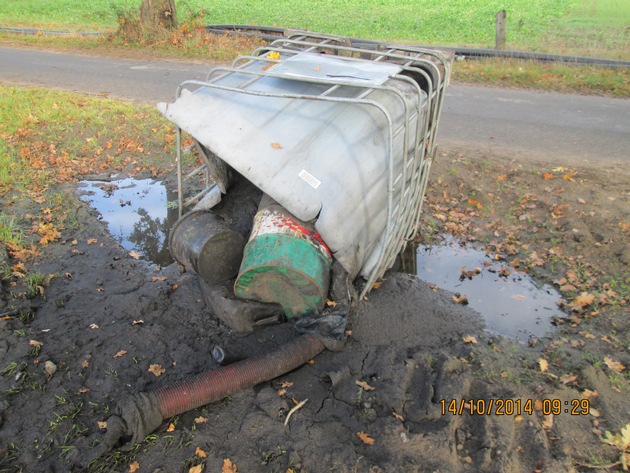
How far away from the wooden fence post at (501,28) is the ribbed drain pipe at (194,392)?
12926mm

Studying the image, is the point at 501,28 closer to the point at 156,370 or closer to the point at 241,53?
the point at 241,53

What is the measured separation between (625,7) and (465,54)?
17.0 m

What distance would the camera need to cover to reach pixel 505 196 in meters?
6.62

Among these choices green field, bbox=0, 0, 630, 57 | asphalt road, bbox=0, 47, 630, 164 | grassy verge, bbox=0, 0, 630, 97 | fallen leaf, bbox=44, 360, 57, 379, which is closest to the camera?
fallen leaf, bbox=44, 360, 57, 379

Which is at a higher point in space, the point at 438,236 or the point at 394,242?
the point at 394,242

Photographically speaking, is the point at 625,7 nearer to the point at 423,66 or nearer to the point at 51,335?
the point at 423,66

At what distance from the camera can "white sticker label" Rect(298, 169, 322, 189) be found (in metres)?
3.94

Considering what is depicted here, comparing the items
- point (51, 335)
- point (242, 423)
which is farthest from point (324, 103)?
point (51, 335)

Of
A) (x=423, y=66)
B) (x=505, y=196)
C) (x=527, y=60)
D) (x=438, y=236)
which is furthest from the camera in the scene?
(x=527, y=60)

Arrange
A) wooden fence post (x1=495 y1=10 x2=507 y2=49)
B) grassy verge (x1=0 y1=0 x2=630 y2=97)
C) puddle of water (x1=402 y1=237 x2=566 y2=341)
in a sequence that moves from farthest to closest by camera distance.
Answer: wooden fence post (x1=495 y1=10 x2=507 y2=49)
grassy verge (x1=0 y1=0 x2=630 y2=97)
puddle of water (x1=402 y1=237 x2=566 y2=341)

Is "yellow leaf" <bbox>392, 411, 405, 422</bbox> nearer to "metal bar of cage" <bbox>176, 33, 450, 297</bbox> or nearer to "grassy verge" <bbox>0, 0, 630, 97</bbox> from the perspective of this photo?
"metal bar of cage" <bbox>176, 33, 450, 297</bbox>

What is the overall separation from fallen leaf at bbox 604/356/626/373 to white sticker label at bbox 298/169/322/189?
2.63 metres

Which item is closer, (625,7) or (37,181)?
(37,181)

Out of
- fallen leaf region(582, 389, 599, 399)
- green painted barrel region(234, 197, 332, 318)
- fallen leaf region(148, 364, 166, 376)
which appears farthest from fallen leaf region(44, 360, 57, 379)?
fallen leaf region(582, 389, 599, 399)
